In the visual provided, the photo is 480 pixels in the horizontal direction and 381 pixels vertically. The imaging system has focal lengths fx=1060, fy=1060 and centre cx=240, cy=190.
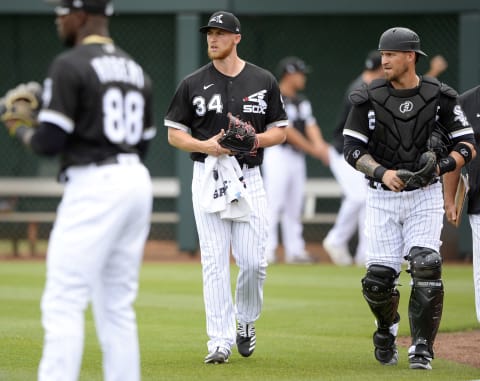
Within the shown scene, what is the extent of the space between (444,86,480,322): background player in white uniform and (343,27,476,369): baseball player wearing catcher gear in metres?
0.23

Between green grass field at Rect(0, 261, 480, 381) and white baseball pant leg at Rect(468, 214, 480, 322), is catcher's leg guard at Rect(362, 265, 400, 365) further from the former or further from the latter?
white baseball pant leg at Rect(468, 214, 480, 322)

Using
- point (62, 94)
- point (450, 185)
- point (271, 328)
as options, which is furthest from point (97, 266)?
point (271, 328)

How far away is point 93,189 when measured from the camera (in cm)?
491

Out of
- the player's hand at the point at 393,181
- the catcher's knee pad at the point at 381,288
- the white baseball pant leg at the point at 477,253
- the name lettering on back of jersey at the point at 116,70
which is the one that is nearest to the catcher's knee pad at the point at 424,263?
the catcher's knee pad at the point at 381,288

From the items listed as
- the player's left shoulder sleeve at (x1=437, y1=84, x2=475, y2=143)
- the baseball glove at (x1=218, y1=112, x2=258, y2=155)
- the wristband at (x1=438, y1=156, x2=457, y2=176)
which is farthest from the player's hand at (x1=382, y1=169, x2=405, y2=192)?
the baseball glove at (x1=218, y1=112, x2=258, y2=155)

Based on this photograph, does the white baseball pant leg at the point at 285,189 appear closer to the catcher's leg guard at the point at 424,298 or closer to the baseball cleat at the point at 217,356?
the baseball cleat at the point at 217,356

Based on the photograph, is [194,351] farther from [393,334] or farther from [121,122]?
[121,122]

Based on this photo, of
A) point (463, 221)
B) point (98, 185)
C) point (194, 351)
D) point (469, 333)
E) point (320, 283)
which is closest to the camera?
point (98, 185)

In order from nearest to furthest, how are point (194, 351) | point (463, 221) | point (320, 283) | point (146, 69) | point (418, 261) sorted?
point (418, 261), point (194, 351), point (320, 283), point (463, 221), point (146, 69)

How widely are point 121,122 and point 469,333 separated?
4.74 meters

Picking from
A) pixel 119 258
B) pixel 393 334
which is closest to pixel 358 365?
pixel 393 334

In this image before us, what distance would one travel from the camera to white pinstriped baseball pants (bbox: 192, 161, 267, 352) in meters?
7.13

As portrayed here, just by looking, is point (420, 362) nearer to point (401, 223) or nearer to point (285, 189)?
point (401, 223)

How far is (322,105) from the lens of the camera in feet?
55.4
